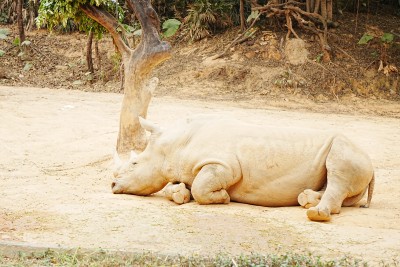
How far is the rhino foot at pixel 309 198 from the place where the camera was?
6516 millimetres

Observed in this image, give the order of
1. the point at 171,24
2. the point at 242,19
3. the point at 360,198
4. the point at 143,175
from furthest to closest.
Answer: the point at 171,24, the point at 242,19, the point at 143,175, the point at 360,198

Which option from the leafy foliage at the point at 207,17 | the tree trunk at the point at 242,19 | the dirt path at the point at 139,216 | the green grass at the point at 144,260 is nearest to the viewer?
the green grass at the point at 144,260

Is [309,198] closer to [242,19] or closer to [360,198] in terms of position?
[360,198]

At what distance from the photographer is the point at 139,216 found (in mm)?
6016

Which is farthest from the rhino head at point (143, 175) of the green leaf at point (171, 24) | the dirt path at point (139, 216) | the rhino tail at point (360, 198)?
the green leaf at point (171, 24)

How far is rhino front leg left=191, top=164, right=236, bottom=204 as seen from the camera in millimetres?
6641

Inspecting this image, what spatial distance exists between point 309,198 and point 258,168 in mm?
602

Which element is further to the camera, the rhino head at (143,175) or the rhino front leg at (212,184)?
the rhino head at (143,175)

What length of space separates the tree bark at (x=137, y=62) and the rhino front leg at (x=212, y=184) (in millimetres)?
2978

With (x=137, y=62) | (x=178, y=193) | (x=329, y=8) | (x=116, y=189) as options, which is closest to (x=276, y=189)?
(x=178, y=193)

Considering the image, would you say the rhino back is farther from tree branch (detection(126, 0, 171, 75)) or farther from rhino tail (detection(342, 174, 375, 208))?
tree branch (detection(126, 0, 171, 75))

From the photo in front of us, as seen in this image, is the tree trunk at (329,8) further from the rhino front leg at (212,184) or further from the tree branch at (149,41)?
the rhino front leg at (212,184)

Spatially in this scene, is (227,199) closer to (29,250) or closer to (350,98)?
(29,250)

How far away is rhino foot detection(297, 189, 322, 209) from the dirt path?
0.08 metres
